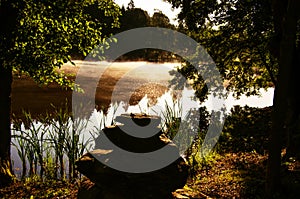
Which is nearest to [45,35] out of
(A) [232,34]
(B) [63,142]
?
(B) [63,142]

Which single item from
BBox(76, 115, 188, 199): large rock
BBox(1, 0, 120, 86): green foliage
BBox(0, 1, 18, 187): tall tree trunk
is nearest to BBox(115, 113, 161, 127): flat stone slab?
BBox(76, 115, 188, 199): large rock

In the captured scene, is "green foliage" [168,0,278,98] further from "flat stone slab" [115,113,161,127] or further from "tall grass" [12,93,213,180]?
"flat stone slab" [115,113,161,127]

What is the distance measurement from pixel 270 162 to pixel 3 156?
23.6ft

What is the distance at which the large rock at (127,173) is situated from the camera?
5.88 meters

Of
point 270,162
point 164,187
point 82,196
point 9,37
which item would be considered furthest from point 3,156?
point 270,162

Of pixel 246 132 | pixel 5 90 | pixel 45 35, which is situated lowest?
pixel 246 132

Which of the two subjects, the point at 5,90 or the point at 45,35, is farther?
the point at 45,35

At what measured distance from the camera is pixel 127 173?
5.88 metres

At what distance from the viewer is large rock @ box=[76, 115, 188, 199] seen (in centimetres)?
588

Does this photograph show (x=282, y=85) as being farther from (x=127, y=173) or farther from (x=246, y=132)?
(x=246, y=132)

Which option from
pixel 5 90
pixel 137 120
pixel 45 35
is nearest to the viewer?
pixel 137 120

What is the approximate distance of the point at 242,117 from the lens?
61.3 feet

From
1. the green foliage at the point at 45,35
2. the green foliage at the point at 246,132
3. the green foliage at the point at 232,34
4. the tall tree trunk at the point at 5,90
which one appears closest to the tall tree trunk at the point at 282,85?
the green foliage at the point at 45,35

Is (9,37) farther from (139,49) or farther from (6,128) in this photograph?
(139,49)
